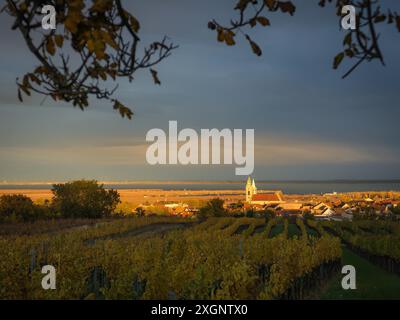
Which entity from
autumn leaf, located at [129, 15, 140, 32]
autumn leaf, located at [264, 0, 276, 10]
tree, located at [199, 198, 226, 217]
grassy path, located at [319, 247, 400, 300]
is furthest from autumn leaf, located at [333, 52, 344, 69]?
tree, located at [199, 198, 226, 217]

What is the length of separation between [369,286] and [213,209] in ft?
155

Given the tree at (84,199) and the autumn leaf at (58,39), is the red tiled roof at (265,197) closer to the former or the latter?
the tree at (84,199)

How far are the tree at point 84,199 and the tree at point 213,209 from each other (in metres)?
12.2

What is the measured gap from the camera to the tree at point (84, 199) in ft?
192

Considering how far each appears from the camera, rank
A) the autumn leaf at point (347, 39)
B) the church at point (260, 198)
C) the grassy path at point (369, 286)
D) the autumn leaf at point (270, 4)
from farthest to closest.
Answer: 1. the church at point (260, 198)
2. the grassy path at point (369, 286)
3. the autumn leaf at point (270, 4)
4. the autumn leaf at point (347, 39)

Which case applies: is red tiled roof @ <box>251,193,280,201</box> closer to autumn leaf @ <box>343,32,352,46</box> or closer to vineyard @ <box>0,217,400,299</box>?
vineyard @ <box>0,217,400,299</box>

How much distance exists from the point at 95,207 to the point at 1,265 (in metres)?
51.0

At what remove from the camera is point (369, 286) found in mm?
16406

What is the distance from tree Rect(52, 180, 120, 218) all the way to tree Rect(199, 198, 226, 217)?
1218 centimetres

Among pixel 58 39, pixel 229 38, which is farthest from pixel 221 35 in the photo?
pixel 58 39

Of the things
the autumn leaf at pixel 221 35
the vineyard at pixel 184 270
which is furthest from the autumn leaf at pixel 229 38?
the vineyard at pixel 184 270

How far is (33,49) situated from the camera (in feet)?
9.72

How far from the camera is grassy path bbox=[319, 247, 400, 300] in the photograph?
14336 mm
